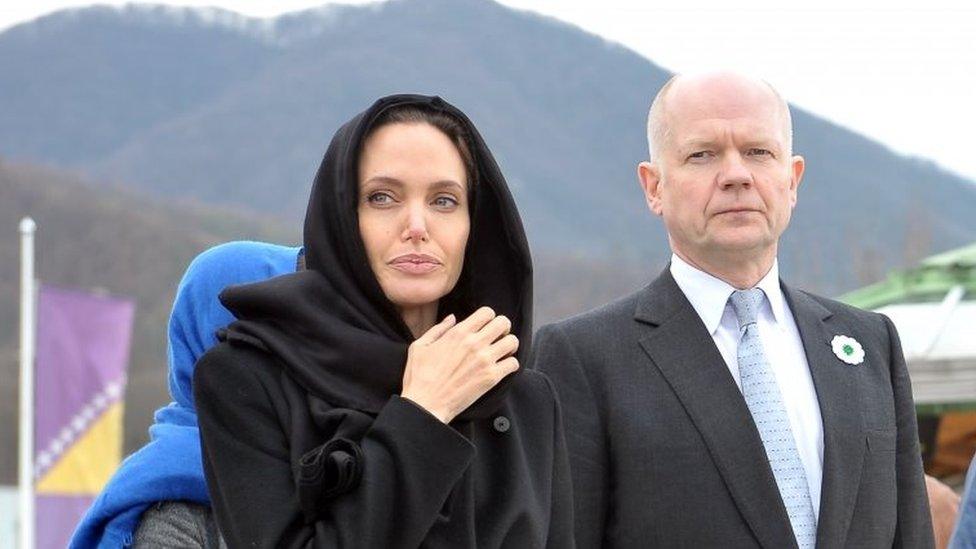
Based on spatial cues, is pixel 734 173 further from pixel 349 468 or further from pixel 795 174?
pixel 349 468

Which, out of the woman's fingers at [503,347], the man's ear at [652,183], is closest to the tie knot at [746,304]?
the man's ear at [652,183]

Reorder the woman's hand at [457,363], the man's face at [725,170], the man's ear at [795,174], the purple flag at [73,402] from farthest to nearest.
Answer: the purple flag at [73,402]
the man's ear at [795,174]
the man's face at [725,170]
the woman's hand at [457,363]

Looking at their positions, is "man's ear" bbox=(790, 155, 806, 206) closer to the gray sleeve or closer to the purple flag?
the gray sleeve

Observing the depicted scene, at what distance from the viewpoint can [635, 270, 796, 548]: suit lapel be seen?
3.62m

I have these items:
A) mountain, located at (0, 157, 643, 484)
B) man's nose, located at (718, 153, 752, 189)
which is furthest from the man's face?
mountain, located at (0, 157, 643, 484)

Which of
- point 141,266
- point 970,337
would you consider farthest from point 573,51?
point 970,337

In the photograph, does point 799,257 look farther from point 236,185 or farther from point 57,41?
point 57,41

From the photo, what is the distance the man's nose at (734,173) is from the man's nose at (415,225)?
34.4 inches

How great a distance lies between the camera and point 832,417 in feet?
12.2

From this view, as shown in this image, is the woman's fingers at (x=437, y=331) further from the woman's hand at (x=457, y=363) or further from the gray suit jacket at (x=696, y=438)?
the gray suit jacket at (x=696, y=438)

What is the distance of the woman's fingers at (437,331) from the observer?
304 cm

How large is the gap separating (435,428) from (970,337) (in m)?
5.32

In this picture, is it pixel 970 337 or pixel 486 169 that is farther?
pixel 970 337

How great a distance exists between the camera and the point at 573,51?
167625mm
